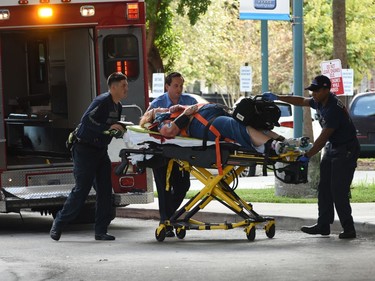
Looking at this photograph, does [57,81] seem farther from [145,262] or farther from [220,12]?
[220,12]

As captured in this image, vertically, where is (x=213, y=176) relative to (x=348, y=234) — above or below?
above

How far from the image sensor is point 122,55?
48.3 ft

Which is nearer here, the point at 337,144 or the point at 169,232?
the point at 337,144

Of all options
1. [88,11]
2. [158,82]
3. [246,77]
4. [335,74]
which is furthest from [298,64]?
[246,77]

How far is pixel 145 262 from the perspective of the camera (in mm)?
11188

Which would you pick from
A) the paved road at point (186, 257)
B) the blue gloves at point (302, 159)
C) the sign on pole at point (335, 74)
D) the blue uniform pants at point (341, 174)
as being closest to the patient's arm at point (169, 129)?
the paved road at point (186, 257)

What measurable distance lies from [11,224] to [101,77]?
2.74 m

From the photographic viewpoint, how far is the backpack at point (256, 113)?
40.4ft

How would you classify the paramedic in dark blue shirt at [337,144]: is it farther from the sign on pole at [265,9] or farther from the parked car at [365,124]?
the parked car at [365,124]

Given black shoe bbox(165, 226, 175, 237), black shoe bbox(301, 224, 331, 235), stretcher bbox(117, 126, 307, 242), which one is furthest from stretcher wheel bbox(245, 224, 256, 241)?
black shoe bbox(165, 226, 175, 237)

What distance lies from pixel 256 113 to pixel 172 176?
1.78 meters

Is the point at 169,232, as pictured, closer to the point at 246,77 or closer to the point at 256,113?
the point at 256,113

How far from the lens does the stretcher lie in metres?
12.5

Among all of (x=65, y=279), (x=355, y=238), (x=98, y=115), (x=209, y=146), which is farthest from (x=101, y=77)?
(x=65, y=279)
